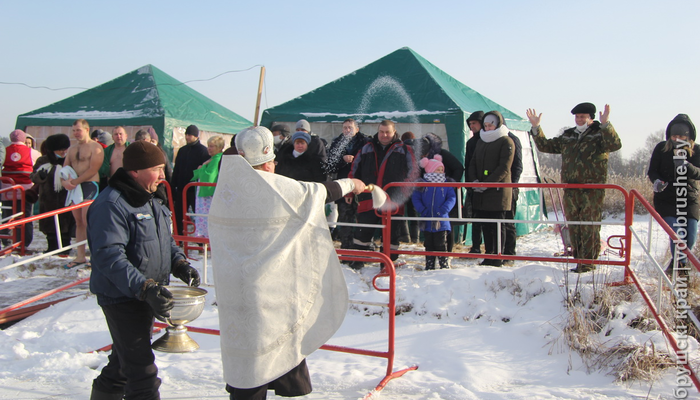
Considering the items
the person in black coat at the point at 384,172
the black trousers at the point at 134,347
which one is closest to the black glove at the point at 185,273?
the black trousers at the point at 134,347

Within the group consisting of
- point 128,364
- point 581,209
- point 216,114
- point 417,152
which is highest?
point 216,114

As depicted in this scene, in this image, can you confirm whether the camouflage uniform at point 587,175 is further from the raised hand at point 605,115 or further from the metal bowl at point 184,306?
the metal bowl at point 184,306

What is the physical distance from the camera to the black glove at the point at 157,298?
2.87 m

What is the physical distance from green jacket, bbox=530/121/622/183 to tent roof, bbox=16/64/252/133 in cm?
786

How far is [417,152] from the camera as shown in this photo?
24.5 feet

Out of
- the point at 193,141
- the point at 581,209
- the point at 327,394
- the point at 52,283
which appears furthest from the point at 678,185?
the point at 52,283

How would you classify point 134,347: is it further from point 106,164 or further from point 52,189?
point 52,189

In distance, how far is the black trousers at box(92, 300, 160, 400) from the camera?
303 centimetres

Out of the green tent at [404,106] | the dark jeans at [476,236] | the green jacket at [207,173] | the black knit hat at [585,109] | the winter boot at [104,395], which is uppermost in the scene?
the green tent at [404,106]

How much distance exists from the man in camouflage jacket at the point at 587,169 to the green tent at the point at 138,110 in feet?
25.4

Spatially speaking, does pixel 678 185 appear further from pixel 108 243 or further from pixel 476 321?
pixel 108 243

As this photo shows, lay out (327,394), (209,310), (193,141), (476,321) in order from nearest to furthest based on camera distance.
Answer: (327,394) < (476,321) < (209,310) < (193,141)

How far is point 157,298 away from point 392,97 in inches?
297

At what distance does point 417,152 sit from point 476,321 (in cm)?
279
